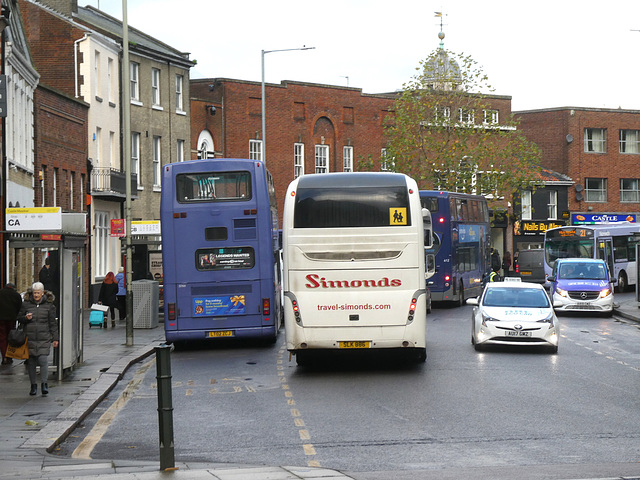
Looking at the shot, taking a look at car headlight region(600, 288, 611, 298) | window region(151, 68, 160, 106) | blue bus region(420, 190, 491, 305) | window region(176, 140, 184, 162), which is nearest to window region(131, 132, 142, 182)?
window region(151, 68, 160, 106)

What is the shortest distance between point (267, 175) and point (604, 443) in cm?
1439

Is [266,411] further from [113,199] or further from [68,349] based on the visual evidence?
[113,199]

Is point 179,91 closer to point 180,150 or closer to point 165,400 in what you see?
point 180,150

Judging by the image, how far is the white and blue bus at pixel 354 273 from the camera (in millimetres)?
18953

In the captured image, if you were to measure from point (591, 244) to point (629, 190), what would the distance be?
33251 mm

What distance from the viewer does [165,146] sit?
180ft

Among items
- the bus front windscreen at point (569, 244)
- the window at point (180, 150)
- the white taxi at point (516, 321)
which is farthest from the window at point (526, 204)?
the white taxi at point (516, 321)

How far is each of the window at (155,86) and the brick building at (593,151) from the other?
118ft

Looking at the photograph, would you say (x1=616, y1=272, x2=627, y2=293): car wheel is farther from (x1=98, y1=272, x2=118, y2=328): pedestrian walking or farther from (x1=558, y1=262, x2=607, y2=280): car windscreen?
(x1=98, y1=272, x2=118, y2=328): pedestrian walking

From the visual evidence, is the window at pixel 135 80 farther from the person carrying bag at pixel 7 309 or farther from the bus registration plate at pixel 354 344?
the bus registration plate at pixel 354 344

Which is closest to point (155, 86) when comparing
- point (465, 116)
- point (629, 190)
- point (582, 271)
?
point (465, 116)

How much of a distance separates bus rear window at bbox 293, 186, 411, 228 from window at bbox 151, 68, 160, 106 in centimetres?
3576

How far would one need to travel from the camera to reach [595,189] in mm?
80688

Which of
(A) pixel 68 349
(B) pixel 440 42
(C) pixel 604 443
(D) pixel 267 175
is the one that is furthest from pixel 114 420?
(B) pixel 440 42
